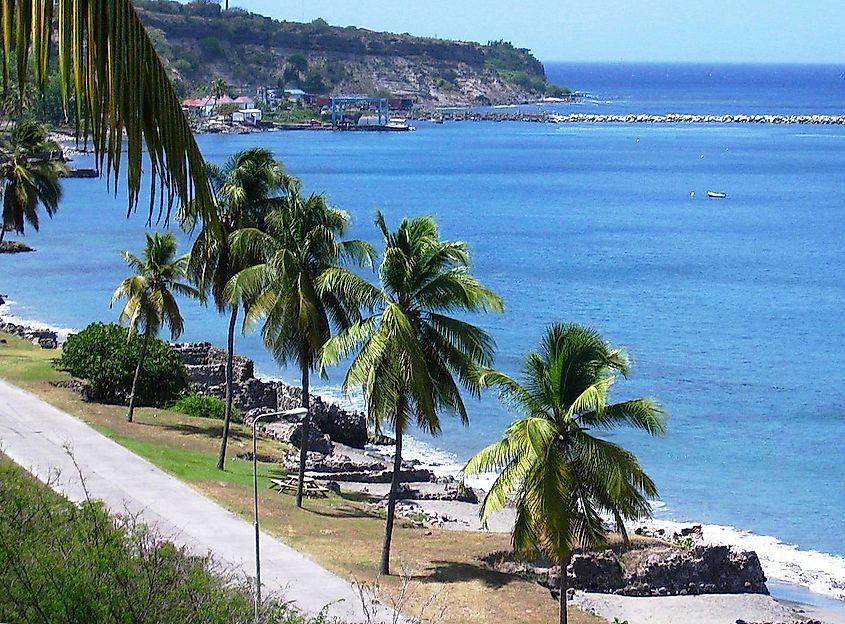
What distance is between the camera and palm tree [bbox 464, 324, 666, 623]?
22859 millimetres

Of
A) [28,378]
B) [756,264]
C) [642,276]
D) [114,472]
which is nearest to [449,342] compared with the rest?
[114,472]

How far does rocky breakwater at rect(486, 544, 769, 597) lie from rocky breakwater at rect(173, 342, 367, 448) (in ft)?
57.0

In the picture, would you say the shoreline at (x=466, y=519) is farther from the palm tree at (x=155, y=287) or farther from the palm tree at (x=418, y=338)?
the palm tree at (x=418, y=338)

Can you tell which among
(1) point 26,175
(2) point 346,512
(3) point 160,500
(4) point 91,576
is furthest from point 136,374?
(1) point 26,175

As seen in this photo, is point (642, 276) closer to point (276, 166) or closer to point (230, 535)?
point (276, 166)

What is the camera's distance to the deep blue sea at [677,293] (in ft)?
148

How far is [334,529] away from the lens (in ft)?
105

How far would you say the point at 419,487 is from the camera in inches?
1606

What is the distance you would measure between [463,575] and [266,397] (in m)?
22.5

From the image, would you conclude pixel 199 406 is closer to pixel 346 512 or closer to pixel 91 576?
pixel 346 512

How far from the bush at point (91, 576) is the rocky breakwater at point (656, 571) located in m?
13.3

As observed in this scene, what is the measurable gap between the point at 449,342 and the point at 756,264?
71444 mm

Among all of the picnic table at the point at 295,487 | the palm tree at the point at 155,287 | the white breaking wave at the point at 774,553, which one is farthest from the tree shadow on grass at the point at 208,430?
the white breaking wave at the point at 774,553

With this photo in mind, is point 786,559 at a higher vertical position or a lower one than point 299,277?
lower
